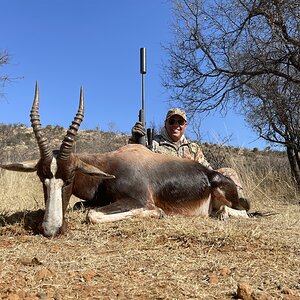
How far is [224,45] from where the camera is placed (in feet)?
37.6

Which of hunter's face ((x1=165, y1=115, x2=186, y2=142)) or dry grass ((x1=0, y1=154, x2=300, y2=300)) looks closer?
dry grass ((x1=0, y1=154, x2=300, y2=300))

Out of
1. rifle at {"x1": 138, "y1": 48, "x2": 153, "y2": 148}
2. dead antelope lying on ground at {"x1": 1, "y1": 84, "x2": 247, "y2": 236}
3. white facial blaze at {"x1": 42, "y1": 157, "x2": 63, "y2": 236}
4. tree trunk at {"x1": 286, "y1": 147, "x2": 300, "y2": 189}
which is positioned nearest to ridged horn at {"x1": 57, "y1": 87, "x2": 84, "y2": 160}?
dead antelope lying on ground at {"x1": 1, "y1": 84, "x2": 247, "y2": 236}

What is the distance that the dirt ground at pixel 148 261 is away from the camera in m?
2.71

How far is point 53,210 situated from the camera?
4.38m

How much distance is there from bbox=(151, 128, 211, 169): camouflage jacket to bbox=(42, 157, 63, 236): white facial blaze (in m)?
3.53

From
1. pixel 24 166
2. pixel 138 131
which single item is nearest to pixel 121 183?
pixel 24 166

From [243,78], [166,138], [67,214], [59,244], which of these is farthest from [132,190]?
[243,78]

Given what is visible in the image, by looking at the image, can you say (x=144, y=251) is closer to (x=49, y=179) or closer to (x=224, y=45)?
(x=49, y=179)

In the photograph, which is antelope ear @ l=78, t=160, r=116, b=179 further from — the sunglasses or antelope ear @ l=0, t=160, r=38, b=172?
the sunglasses

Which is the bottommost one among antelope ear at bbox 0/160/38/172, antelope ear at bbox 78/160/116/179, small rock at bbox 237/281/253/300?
small rock at bbox 237/281/253/300

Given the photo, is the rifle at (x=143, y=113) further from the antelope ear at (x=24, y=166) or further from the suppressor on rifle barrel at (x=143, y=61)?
the antelope ear at (x=24, y=166)

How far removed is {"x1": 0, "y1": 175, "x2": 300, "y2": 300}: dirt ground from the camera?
271 centimetres

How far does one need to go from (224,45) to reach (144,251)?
28.6 feet

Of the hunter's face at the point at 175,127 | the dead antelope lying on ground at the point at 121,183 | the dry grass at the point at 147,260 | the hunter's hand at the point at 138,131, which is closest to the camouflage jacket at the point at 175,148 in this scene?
the hunter's face at the point at 175,127
